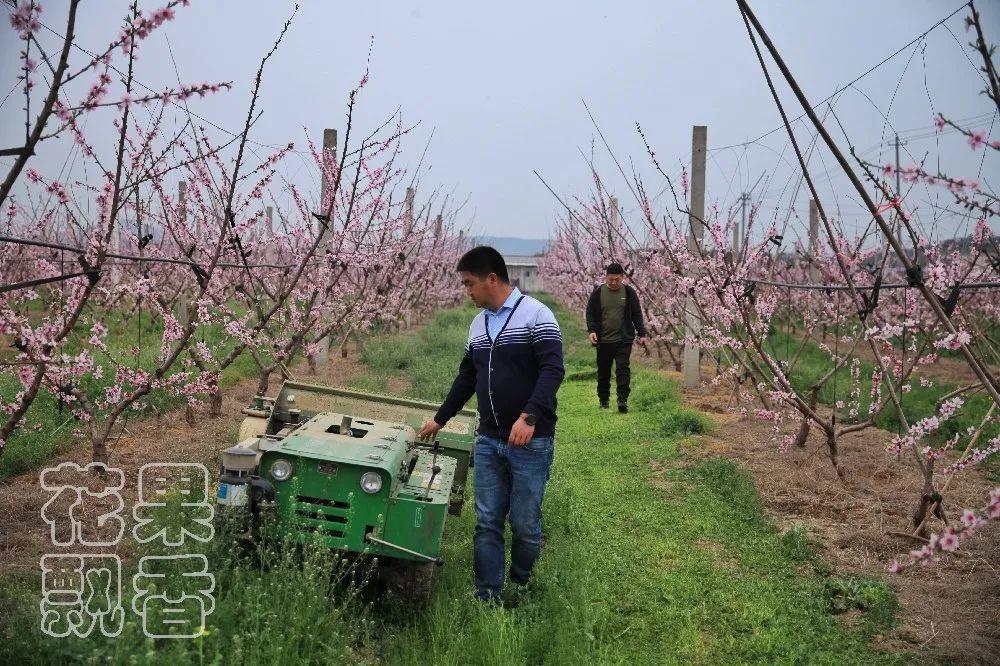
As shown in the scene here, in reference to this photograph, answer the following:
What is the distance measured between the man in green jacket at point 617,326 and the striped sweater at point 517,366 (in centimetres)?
654

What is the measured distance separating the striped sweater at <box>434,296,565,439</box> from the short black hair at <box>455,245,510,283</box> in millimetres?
250

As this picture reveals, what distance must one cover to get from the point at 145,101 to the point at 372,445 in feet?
6.77

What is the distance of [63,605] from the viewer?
3600 mm

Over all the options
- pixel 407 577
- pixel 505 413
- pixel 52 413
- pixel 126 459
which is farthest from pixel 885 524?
pixel 52 413

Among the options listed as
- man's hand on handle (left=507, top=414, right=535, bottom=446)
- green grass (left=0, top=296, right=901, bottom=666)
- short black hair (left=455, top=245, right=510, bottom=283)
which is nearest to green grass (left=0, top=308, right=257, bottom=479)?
green grass (left=0, top=296, right=901, bottom=666)

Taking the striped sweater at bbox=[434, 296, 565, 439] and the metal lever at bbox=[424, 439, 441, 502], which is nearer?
the metal lever at bbox=[424, 439, 441, 502]

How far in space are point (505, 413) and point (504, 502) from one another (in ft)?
1.67

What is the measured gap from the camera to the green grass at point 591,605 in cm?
354

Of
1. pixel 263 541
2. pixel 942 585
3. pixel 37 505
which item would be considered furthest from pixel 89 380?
pixel 942 585

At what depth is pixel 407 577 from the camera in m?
4.40

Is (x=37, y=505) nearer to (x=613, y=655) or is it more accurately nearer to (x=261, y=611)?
(x=261, y=611)

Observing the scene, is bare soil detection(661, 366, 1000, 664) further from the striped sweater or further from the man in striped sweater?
the striped sweater

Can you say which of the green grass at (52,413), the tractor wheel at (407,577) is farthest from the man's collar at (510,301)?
the green grass at (52,413)

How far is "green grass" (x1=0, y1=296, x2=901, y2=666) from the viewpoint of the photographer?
354 centimetres
